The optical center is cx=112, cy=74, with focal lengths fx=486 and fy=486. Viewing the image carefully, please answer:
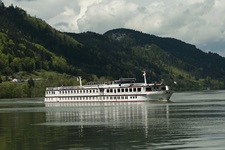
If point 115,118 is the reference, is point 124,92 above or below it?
above

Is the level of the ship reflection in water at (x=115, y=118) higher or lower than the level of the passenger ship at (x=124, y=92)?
lower

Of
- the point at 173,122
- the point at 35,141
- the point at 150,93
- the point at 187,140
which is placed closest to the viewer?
the point at 187,140

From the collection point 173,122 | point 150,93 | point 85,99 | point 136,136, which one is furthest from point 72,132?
point 85,99

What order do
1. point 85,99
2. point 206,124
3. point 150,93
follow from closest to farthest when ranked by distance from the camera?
point 206,124, point 150,93, point 85,99

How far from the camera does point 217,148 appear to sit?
53.9 meters

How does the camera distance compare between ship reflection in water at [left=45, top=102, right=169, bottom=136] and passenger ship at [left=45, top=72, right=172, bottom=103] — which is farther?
passenger ship at [left=45, top=72, right=172, bottom=103]

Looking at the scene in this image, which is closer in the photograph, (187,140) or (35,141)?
(187,140)

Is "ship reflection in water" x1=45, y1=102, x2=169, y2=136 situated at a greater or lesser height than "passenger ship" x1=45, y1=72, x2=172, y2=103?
lesser

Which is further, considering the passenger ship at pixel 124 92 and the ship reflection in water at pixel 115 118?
the passenger ship at pixel 124 92

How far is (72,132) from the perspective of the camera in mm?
75062

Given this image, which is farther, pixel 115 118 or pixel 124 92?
pixel 124 92

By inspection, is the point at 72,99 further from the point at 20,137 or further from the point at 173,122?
the point at 20,137

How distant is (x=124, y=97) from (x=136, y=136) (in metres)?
110

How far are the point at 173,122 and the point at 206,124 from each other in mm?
7818
